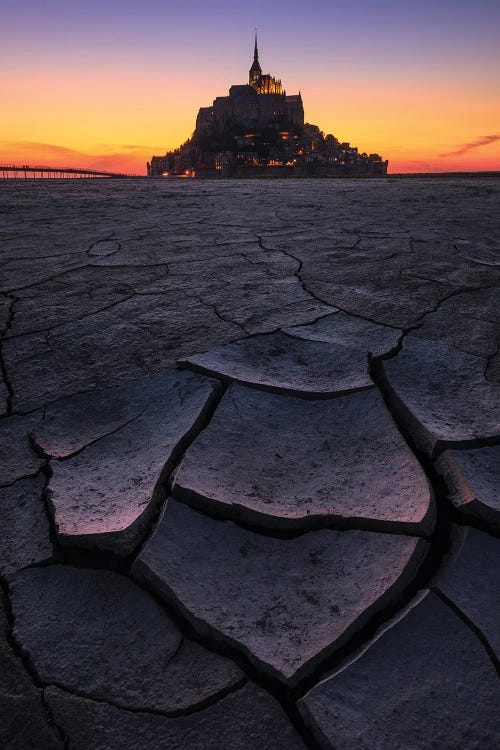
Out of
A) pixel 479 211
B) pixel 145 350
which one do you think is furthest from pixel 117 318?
pixel 479 211

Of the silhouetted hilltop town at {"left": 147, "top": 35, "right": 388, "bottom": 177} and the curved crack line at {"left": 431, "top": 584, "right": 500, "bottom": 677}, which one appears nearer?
the curved crack line at {"left": 431, "top": 584, "right": 500, "bottom": 677}

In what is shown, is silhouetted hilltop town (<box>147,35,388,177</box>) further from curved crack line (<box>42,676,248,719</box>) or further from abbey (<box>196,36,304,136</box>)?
curved crack line (<box>42,676,248,719</box>)

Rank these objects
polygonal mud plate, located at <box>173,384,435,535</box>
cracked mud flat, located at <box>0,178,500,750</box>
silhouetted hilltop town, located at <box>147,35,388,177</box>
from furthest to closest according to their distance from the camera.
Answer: silhouetted hilltop town, located at <box>147,35,388,177</box> → polygonal mud plate, located at <box>173,384,435,535</box> → cracked mud flat, located at <box>0,178,500,750</box>

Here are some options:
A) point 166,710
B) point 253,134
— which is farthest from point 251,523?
point 253,134

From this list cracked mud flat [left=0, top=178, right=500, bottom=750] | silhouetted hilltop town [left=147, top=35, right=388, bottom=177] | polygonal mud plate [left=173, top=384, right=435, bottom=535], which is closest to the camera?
cracked mud flat [left=0, top=178, right=500, bottom=750]

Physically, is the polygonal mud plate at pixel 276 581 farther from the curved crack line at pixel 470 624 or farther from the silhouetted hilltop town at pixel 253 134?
the silhouetted hilltop town at pixel 253 134

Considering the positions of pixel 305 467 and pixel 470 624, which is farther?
pixel 305 467

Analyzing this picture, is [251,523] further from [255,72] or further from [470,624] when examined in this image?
[255,72]

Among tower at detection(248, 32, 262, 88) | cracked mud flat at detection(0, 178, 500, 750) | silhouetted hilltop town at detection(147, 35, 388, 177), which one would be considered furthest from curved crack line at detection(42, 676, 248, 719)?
tower at detection(248, 32, 262, 88)

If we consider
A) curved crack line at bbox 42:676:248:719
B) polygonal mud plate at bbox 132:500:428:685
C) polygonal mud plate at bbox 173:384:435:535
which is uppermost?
polygonal mud plate at bbox 173:384:435:535
